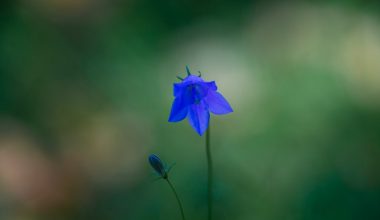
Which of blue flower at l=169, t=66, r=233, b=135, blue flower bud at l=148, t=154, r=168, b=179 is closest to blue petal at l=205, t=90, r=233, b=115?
blue flower at l=169, t=66, r=233, b=135

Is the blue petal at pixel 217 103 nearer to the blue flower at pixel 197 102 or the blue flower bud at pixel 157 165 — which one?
the blue flower at pixel 197 102

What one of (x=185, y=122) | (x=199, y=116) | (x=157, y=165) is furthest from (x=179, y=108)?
(x=185, y=122)

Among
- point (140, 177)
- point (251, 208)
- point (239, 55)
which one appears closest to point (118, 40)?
point (239, 55)

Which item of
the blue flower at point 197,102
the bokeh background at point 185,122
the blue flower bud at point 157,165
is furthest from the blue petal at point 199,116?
the bokeh background at point 185,122

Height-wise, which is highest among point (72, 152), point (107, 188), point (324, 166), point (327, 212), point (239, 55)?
point (239, 55)

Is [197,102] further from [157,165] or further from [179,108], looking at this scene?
[157,165]

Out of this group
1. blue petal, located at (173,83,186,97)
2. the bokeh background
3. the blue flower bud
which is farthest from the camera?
the bokeh background

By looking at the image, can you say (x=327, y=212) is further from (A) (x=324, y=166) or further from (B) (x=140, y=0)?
(B) (x=140, y=0)

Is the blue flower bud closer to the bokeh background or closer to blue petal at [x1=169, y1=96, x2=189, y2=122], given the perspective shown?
blue petal at [x1=169, y1=96, x2=189, y2=122]
